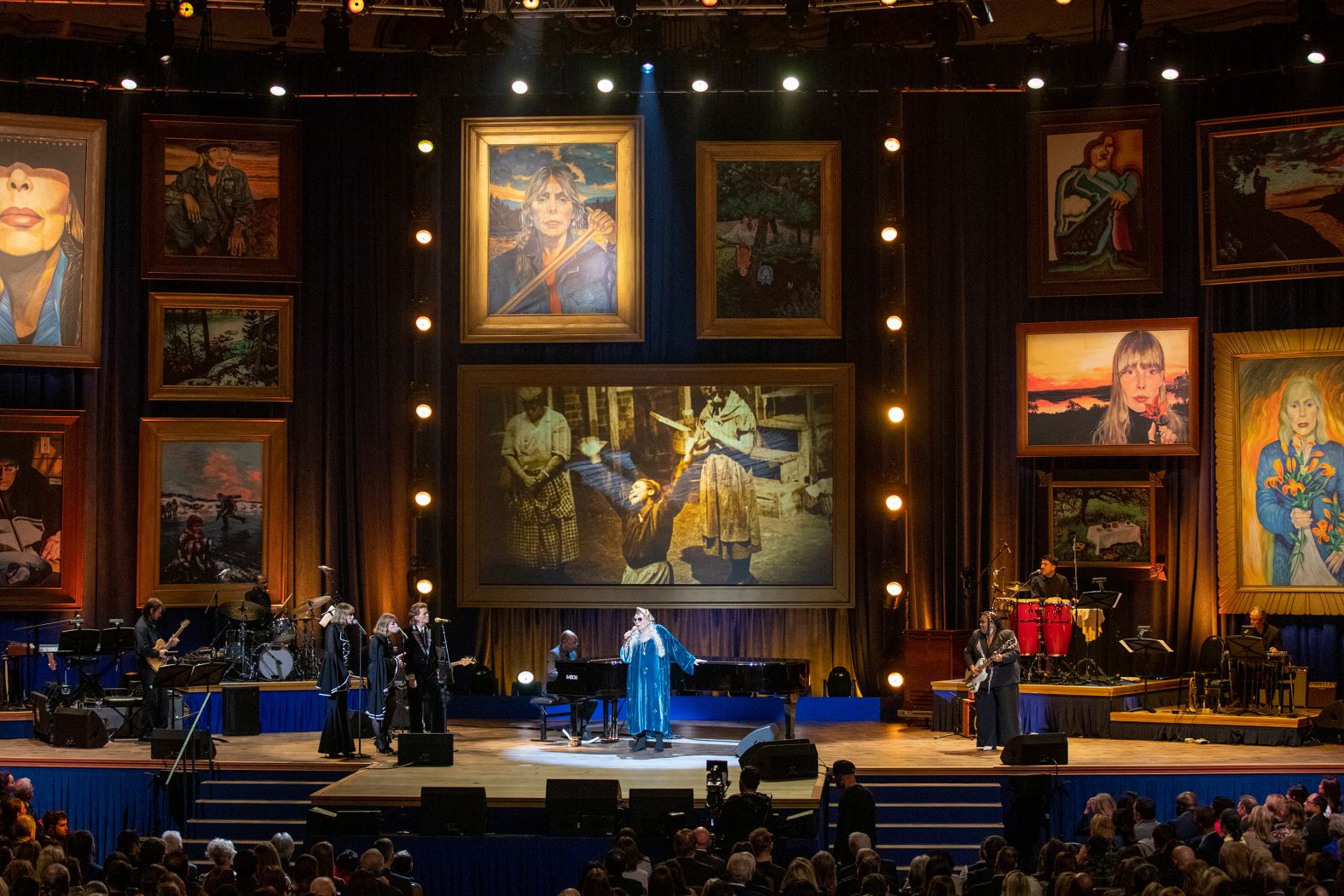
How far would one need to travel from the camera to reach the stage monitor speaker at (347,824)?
12.9 meters

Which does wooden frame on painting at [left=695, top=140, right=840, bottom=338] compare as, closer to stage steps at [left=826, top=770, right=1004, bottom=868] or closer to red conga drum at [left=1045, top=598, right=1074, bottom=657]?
red conga drum at [left=1045, top=598, right=1074, bottom=657]

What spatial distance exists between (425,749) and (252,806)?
1602 millimetres

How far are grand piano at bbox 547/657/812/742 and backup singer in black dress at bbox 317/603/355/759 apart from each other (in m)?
2.14

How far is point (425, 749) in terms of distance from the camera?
14953mm

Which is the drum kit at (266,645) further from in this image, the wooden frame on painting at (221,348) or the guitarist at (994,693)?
the guitarist at (994,693)

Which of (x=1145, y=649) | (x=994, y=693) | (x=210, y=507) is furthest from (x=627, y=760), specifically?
(x=210, y=507)

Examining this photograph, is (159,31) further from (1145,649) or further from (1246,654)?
(1246,654)

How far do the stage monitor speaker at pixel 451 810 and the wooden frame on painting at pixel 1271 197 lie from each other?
426 inches

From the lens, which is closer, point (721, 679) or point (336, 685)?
point (336, 685)

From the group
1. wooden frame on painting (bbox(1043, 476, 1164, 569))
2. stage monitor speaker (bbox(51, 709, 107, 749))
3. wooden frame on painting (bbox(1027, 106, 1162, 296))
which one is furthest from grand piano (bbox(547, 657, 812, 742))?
wooden frame on painting (bbox(1027, 106, 1162, 296))

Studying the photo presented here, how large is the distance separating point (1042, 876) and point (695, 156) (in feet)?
39.8

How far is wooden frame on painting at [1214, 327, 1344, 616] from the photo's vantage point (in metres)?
18.2

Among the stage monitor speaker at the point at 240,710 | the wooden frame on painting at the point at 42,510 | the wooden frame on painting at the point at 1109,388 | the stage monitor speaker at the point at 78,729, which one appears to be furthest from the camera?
the wooden frame on painting at the point at 1109,388

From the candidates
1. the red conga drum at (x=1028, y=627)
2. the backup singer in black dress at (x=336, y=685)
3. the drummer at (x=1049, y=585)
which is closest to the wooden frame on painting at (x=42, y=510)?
the backup singer in black dress at (x=336, y=685)
